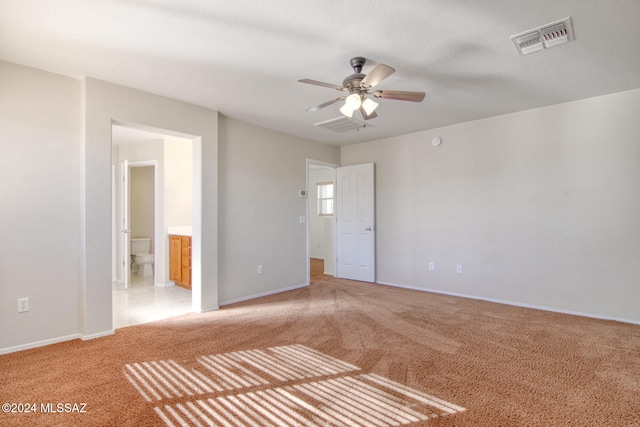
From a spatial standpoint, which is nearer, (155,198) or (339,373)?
(339,373)

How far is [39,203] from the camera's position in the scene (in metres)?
2.82

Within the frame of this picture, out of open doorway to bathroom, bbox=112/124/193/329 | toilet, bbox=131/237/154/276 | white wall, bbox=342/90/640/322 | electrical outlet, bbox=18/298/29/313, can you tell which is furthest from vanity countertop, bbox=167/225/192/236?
white wall, bbox=342/90/640/322

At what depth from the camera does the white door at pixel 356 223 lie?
215 inches

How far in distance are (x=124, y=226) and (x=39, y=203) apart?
2.51 meters

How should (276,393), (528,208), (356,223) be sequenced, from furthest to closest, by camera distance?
(356,223) < (528,208) < (276,393)

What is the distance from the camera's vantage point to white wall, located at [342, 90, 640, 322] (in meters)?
3.45

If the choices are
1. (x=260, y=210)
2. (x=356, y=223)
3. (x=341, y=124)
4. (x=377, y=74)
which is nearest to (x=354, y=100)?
(x=377, y=74)

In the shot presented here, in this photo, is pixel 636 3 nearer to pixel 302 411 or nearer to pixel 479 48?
pixel 479 48

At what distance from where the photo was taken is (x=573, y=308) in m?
3.71

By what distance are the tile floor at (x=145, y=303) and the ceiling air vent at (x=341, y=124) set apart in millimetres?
2978

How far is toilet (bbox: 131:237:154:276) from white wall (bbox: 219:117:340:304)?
8.94 ft

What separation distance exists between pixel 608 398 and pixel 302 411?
6.27 feet

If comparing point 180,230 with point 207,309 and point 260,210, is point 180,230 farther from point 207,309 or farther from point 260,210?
point 207,309

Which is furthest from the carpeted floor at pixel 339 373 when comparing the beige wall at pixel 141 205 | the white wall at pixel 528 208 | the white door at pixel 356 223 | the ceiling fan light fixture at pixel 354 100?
the beige wall at pixel 141 205
